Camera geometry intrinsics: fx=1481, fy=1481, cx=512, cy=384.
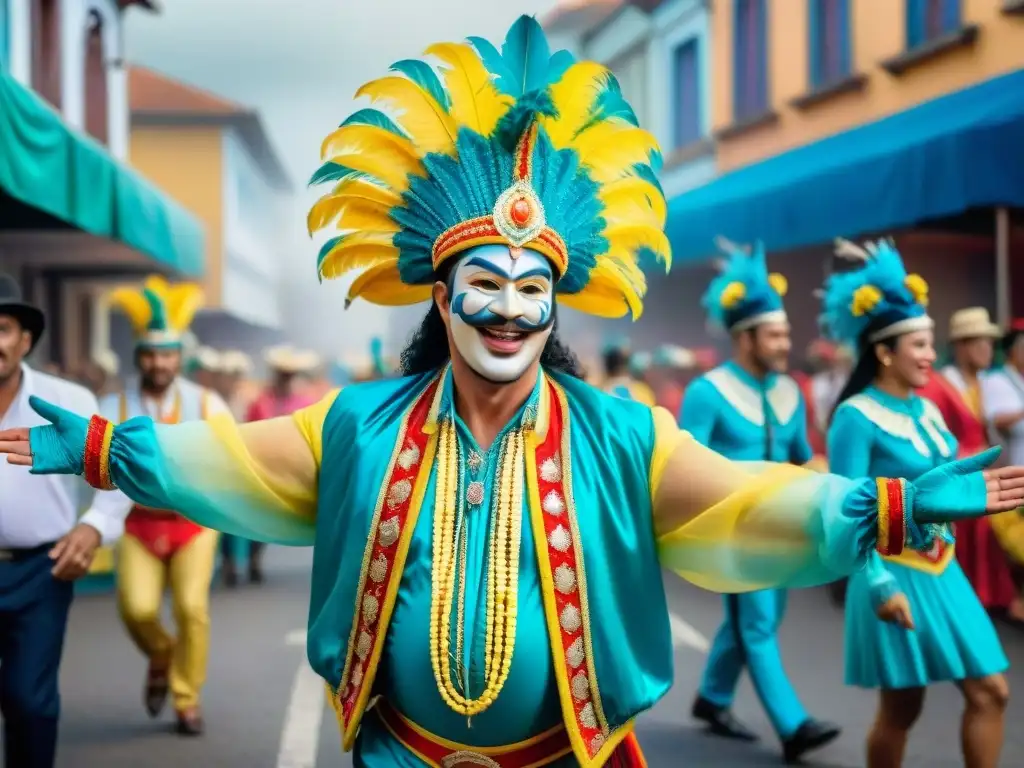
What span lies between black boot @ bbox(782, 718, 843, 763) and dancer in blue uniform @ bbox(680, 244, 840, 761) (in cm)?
6

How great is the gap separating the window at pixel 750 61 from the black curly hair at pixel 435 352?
53.3ft

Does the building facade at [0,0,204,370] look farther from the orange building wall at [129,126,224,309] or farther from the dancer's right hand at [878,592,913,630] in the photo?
the orange building wall at [129,126,224,309]

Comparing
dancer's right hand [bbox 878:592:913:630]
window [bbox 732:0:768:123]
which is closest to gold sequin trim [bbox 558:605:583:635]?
dancer's right hand [bbox 878:592:913:630]

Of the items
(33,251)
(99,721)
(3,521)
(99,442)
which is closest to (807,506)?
(99,442)

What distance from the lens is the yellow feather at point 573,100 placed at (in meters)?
3.69

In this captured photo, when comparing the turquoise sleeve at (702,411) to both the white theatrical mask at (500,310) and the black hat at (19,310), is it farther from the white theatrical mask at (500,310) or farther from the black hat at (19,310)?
the white theatrical mask at (500,310)

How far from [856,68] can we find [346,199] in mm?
13761

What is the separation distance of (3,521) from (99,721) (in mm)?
2563

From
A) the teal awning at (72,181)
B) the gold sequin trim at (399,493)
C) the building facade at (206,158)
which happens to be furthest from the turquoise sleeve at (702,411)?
the building facade at (206,158)

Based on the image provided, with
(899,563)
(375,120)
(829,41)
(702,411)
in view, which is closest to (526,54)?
(375,120)

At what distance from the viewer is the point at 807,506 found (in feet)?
10.9

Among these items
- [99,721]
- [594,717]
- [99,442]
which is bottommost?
[99,721]

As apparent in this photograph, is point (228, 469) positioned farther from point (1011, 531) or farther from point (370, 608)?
point (1011, 531)

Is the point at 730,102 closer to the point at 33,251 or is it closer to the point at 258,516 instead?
the point at 33,251
